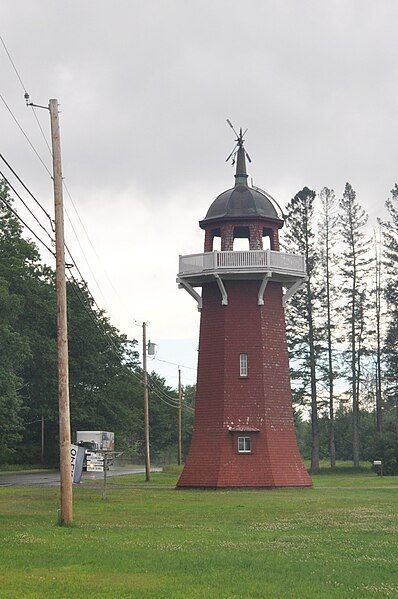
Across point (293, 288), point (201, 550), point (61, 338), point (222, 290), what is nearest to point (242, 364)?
point (222, 290)

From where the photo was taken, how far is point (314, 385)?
77.6 meters

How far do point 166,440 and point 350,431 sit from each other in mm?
25269

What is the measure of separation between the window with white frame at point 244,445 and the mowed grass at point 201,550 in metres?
10.6

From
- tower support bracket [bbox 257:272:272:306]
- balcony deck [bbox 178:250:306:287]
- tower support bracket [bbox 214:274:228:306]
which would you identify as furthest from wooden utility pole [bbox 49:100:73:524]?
tower support bracket [bbox 257:272:272:306]

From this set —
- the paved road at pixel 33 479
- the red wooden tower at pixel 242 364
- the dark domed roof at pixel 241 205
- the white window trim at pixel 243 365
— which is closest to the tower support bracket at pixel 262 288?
the red wooden tower at pixel 242 364

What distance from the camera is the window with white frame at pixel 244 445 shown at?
1640 inches

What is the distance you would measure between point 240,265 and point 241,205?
3.05m

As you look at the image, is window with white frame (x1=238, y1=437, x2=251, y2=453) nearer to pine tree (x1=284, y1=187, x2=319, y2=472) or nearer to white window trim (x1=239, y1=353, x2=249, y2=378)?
white window trim (x1=239, y1=353, x2=249, y2=378)

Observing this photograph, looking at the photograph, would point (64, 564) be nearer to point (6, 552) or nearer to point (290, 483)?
point (6, 552)

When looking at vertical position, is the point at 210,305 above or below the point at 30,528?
above

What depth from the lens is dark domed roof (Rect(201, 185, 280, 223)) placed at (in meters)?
43.5

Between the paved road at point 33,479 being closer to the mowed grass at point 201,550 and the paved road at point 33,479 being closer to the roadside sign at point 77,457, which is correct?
the roadside sign at point 77,457

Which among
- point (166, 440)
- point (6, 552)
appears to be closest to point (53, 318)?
point (166, 440)

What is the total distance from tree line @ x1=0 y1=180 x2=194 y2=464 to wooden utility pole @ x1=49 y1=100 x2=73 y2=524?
95.9ft
